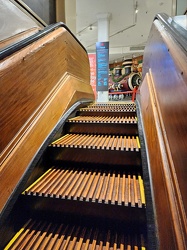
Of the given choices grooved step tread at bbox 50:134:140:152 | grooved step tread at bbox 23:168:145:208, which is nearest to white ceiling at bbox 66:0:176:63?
grooved step tread at bbox 50:134:140:152

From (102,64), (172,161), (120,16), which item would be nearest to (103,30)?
(120,16)

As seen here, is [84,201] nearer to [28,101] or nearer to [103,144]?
[103,144]

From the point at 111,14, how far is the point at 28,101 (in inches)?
292

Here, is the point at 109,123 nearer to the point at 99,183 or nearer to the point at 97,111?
the point at 97,111

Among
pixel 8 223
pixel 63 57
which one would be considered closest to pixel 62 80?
pixel 63 57

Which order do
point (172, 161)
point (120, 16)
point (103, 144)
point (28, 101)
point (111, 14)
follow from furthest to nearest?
point (120, 16) → point (111, 14) → point (103, 144) → point (28, 101) → point (172, 161)

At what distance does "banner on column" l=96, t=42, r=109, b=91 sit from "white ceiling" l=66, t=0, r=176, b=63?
129 centimetres

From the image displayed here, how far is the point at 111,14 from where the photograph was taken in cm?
738

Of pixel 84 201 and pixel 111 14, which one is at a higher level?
pixel 111 14

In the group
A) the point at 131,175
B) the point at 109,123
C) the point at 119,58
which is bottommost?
the point at 131,175

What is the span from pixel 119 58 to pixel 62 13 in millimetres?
12360

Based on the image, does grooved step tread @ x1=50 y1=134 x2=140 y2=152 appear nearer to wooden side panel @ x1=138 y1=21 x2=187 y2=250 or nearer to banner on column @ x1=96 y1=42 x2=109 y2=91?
wooden side panel @ x1=138 y1=21 x2=187 y2=250

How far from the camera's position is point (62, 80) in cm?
206

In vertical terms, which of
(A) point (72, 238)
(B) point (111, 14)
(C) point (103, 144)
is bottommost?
(A) point (72, 238)
